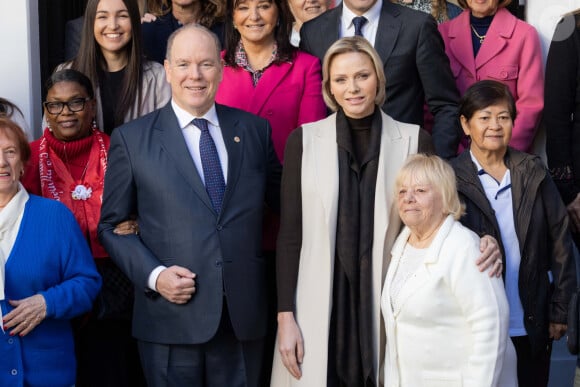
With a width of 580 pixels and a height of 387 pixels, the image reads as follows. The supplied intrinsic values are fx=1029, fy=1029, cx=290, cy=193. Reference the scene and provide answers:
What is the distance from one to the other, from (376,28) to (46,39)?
2213mm

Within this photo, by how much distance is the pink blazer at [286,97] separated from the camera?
4863mm

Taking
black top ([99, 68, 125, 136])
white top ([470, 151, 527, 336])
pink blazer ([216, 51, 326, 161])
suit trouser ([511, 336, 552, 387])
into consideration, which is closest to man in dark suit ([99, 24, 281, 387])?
pink blazer ([216, 51, 326, 161])

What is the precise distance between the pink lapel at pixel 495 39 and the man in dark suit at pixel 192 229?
57.7 inches

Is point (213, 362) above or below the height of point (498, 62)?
below

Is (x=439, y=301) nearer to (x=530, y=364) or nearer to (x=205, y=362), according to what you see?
(x=530, y=364)

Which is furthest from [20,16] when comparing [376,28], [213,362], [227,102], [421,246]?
[421,246]

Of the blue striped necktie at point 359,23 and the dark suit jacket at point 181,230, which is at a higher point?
the blue striped necktie at point 359,23

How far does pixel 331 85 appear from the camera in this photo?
4336 mm

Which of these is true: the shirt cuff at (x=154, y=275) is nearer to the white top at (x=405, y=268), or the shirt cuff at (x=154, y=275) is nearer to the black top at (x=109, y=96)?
the white top at (x=405, y=268)

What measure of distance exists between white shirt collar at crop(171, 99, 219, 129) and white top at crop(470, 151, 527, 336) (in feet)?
3.90

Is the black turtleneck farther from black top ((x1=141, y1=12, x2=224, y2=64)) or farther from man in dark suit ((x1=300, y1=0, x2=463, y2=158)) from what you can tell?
black top ((x1=141, y1=12, x2=224, y2=64))

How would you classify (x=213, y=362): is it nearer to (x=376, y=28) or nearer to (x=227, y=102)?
(x=227, y=102)

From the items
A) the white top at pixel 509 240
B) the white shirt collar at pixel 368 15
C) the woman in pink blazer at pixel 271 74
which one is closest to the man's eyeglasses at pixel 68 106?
the woman in pink blazer at pixel 271 74

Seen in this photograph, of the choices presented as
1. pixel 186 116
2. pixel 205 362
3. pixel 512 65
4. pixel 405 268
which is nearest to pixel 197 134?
pixel 186 116
